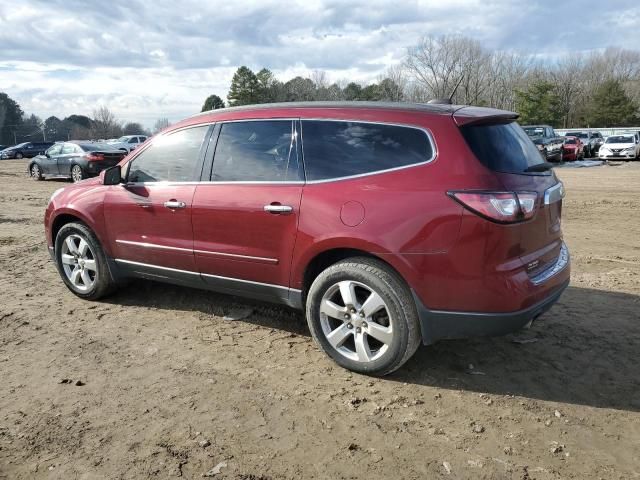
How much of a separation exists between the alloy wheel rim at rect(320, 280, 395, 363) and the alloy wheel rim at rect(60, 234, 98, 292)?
107 inches

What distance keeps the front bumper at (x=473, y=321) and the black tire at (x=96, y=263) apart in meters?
3.26

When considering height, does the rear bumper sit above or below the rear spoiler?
below

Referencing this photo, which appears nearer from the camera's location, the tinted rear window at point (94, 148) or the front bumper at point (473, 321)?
the front bumper at point (473, 321)

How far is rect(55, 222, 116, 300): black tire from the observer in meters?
5.30

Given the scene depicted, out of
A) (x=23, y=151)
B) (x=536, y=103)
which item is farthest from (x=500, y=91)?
(x=23, y=151)

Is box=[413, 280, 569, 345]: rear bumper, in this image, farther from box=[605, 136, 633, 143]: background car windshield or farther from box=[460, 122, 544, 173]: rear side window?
box=[605, 136, 633, 143]: background car windshield

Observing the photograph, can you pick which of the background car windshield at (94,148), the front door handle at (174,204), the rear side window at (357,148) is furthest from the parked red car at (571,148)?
the front door handle at (174,204)

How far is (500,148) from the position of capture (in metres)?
3.56

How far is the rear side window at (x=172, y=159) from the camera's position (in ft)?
15.2

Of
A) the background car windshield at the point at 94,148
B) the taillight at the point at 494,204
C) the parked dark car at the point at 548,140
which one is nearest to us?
the taillight at the point at 494,204

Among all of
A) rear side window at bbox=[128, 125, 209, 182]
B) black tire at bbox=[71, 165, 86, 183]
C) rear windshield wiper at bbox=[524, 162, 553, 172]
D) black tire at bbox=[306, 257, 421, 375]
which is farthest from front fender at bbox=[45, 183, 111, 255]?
black tire at bbox=[71, 165, 86, 183]

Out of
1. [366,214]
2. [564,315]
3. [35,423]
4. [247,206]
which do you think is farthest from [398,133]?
[35,423]

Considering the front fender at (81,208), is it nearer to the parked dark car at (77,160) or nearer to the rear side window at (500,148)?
the rear side window at (500,148)

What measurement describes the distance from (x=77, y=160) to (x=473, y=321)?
1761 centimetres
